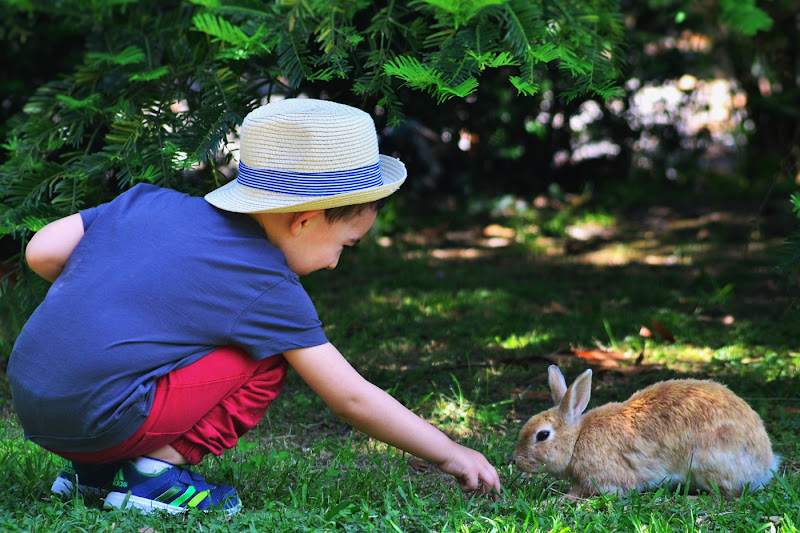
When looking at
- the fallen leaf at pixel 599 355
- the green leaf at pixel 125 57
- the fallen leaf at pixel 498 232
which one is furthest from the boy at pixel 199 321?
the fallen leaf at pixel 498 232

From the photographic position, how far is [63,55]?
5.70 metres

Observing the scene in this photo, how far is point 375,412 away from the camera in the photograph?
98.8 inches

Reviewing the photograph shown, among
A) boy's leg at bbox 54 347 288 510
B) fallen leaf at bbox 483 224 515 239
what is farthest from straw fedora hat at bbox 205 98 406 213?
fallen leaf at bbox 483 224 515 239

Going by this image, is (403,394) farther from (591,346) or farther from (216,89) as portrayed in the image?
(216,89)

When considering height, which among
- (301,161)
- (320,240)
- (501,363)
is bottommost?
(501,363)

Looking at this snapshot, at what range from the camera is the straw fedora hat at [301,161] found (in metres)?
2.46

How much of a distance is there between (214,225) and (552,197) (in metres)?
6.26

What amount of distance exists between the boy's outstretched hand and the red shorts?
0.57m

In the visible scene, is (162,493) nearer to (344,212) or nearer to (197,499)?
(197,499)

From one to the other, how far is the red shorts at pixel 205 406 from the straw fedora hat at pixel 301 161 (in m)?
0.46

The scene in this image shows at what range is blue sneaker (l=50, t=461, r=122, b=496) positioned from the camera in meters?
2.64

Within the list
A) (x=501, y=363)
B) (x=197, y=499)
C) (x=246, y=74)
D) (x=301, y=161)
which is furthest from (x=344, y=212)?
(x=501, y=363)

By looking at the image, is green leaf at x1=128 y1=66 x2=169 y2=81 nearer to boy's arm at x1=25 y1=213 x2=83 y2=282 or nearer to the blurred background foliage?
the blurred background foliage

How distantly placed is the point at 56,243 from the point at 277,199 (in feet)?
2.20
